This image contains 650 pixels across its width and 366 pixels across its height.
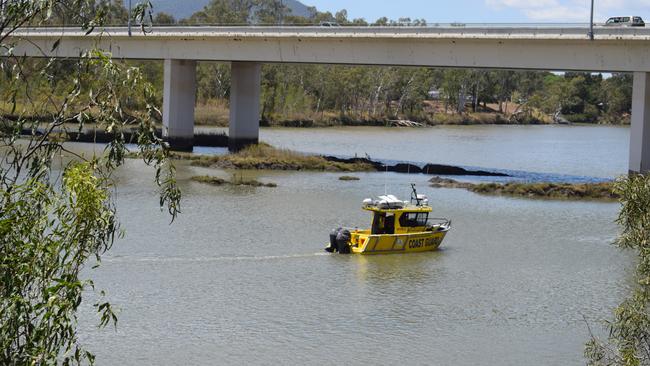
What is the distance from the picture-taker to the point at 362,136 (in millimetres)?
94812

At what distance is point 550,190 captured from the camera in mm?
49562

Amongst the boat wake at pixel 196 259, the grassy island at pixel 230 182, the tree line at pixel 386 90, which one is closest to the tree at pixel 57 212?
the boat wake at pixel 196 259

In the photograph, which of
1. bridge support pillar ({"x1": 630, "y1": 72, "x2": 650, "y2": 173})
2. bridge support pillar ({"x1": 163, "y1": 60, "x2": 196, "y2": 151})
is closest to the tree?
bridge support pillar ({"x1": 630, "y1": 72, "x2": 650, "y2": 173})

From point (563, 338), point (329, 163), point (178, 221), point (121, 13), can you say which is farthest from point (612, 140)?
point (563, 338)

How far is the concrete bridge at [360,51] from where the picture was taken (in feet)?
159

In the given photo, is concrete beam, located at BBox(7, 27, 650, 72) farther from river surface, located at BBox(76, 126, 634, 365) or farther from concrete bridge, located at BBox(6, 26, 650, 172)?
river surface, located at BBox(76, 126, 634, 365)

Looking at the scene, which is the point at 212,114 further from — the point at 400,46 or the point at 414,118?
the point at 400,46

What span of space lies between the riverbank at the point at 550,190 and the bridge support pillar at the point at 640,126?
63.3 inches

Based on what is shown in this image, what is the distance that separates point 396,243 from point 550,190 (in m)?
18.5

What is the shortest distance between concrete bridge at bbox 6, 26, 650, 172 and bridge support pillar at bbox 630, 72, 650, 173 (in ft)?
0.14

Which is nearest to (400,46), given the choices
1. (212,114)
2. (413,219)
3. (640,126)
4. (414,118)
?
(640,126)

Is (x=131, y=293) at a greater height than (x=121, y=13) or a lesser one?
lesser

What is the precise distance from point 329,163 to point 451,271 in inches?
1100

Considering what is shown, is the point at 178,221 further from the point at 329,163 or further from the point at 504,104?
the point at 504,104
